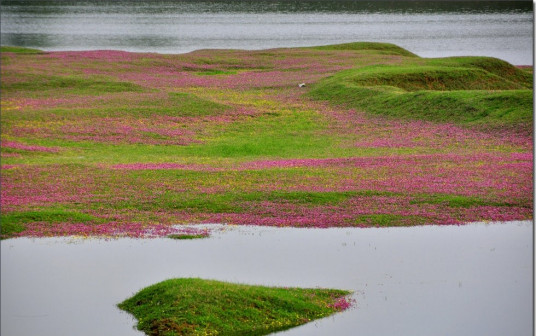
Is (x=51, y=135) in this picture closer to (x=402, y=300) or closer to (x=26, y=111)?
(x=26, y=111)

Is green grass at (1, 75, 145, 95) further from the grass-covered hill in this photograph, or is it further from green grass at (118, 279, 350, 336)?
green grass at (118, 279, 350, 336)

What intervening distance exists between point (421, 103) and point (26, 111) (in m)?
24.0

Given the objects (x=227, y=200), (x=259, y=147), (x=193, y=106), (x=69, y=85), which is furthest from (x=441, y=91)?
(x=227, y=200)

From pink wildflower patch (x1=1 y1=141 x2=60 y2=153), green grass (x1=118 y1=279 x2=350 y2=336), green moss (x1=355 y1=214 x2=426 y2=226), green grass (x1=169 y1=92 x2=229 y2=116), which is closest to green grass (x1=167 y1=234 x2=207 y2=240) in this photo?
green grass (x1=118 y1=279 x2=350 y2=336)

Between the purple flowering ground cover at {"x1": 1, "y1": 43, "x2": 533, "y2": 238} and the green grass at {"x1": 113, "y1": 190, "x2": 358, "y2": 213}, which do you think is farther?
the green grass at {"x1": 113, "y1": 190, "x2": 358, "y2": 213}

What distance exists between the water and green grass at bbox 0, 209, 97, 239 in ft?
246

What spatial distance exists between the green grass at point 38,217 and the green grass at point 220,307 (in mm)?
7947

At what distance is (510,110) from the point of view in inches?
1825

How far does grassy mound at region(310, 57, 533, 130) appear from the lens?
155 feet

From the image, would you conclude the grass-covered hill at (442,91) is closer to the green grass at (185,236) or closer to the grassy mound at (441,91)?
the grassy mound at (441,91)

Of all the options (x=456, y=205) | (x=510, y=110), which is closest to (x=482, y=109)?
(x=510, y=110)

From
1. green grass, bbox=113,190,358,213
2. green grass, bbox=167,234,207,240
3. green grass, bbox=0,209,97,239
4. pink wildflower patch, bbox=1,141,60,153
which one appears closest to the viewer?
green grass, bbox=167,234,207,240

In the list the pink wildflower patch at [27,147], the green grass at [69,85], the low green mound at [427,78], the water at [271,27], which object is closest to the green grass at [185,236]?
the pink wildflower patch at [27,147]

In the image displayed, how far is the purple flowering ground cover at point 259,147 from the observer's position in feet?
99.3
